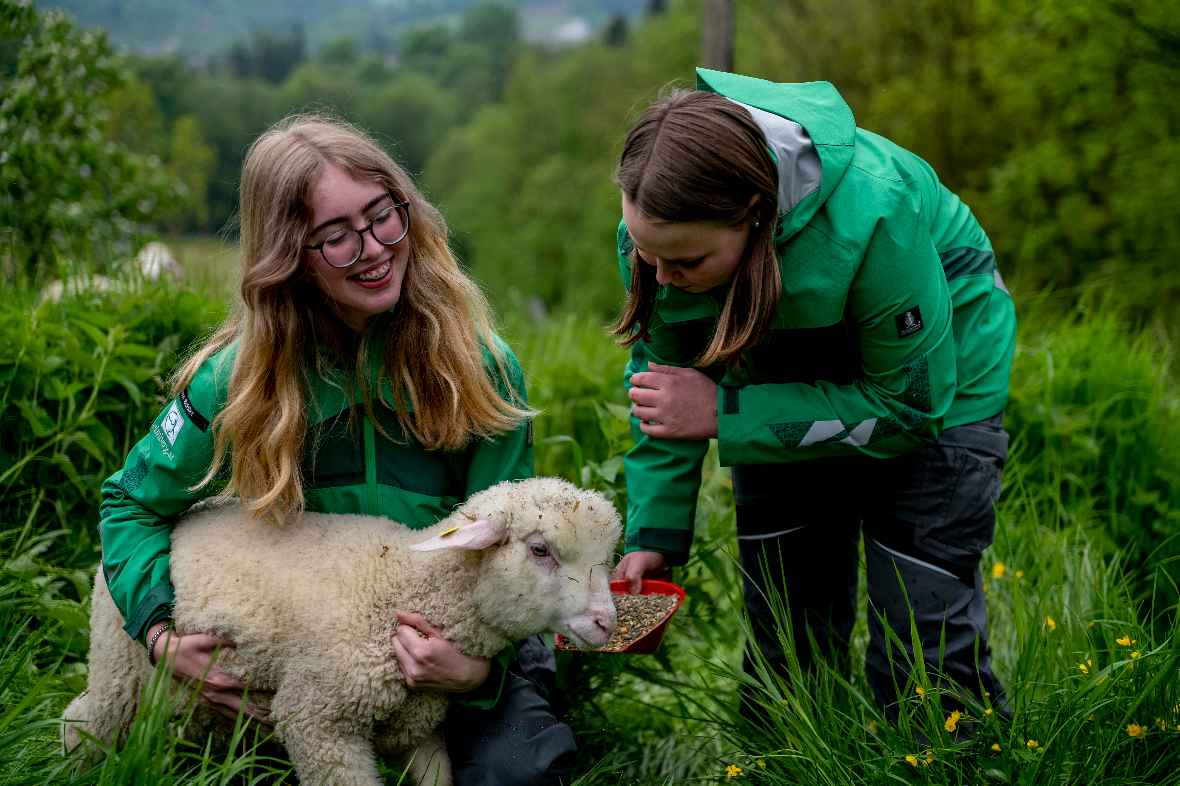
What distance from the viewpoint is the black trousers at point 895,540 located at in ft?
9.31

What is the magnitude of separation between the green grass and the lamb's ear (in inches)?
27.4

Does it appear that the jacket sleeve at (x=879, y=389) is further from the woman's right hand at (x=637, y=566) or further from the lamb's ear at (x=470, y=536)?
the lamb's ear at (x=470, y=536)

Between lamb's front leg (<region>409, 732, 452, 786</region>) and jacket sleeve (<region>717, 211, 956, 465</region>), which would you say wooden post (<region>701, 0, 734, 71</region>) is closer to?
jacket sleeve (<region>717, 211, 956, 465</region>)

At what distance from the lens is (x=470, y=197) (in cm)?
4569

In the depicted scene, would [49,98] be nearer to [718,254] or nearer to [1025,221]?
[718,254]

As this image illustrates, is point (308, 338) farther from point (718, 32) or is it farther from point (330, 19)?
point (330, 19)

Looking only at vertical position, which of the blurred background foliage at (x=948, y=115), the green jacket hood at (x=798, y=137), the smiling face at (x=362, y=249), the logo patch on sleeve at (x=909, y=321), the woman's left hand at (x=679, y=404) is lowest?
the blurred background foliage at (x=948, y=115)

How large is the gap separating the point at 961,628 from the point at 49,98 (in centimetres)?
498

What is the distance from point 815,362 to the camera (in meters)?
2.92

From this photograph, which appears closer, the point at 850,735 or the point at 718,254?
the point at 718,254

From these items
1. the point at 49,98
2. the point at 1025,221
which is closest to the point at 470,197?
the point at 1025,221

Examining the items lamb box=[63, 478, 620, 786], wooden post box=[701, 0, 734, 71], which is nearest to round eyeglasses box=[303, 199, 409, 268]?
lamb box=[63, 478, 620, 786]

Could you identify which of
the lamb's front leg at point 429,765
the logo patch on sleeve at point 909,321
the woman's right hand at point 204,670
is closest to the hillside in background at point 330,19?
the woman's right hand at point 204,670

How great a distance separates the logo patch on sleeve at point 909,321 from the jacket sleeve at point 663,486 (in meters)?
0.66
